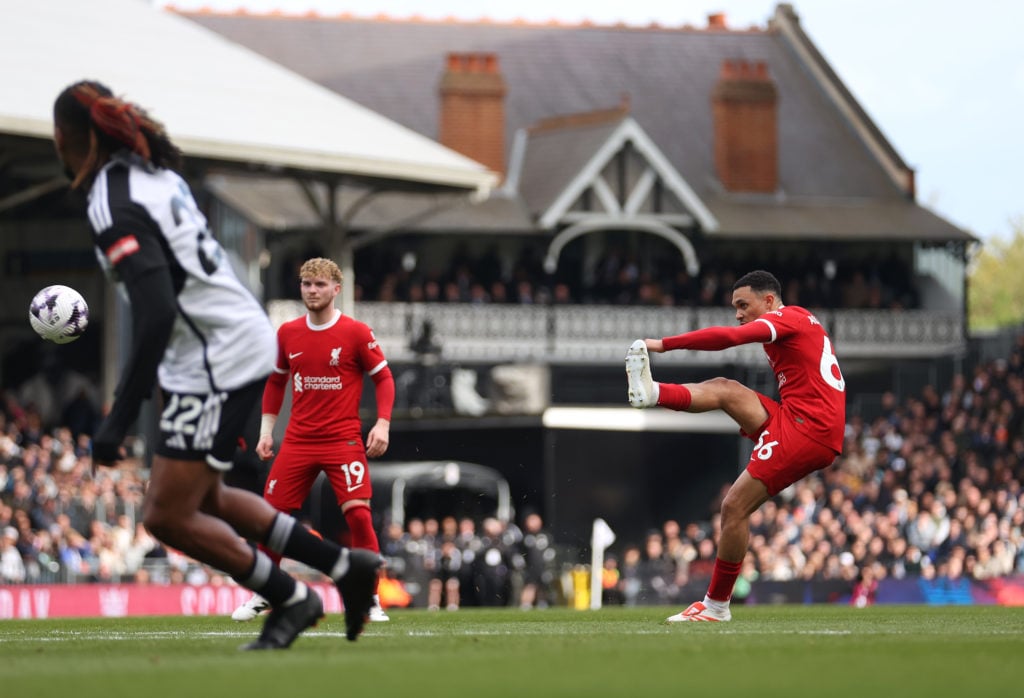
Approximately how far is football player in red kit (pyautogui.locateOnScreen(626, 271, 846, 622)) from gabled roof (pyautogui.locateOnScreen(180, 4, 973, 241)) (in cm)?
3573

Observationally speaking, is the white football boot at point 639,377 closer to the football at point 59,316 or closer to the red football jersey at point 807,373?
the red football jersey at point 807,373

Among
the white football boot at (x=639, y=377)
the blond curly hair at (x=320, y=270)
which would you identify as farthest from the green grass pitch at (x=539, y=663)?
the blond curly hair at (x=320, y=270)

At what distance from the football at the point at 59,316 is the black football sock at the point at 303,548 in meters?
1.58

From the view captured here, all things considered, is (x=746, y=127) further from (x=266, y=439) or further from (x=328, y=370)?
(x=266, y=439)

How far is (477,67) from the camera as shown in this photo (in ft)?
157

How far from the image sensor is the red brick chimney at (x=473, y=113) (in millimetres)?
47250

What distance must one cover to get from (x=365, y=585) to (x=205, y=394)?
1.19 metres

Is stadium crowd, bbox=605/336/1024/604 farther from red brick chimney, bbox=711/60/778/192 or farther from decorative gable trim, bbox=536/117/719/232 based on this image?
red brick chimney, bbox=711/60/778/192

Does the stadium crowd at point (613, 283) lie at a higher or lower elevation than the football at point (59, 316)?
higher

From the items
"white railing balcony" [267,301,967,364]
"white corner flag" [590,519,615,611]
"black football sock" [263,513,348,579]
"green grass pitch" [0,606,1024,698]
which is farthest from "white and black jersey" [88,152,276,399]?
"white railing balcony" [267,301,967,364]

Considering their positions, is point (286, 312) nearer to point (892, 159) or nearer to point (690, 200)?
point (690, 200)

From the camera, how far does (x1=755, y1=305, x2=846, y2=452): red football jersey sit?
12.1 meters

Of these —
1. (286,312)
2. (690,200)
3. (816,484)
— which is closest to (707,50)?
(690,200)

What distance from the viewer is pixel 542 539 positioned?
32000 millimetres
